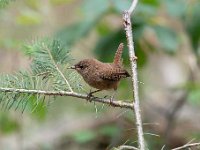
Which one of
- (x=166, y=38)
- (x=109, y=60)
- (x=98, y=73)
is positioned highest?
(x=166, y=38)

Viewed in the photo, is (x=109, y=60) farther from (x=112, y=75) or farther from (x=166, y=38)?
(x=112, y=75)

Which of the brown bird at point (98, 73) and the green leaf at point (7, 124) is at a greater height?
the brown bird at point (98, 73)

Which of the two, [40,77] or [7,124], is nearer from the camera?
[40,77]

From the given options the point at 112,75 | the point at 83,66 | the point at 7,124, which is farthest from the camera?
the point at 7,124

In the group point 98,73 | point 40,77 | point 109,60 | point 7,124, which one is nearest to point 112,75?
point 98,73

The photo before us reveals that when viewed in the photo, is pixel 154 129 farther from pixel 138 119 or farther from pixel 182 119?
pixel 138 119

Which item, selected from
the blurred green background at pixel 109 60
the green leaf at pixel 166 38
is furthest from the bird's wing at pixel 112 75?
the green leaf at pixel 166 38

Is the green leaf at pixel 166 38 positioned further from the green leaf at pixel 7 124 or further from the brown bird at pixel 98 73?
the brown bird at pixel 98 73

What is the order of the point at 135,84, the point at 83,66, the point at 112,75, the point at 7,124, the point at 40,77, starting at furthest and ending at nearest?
1. the point at 7,124
2. the point at 83,66
3. the point at 112,75
4. the point at 40,77
5. the point at 135,84
